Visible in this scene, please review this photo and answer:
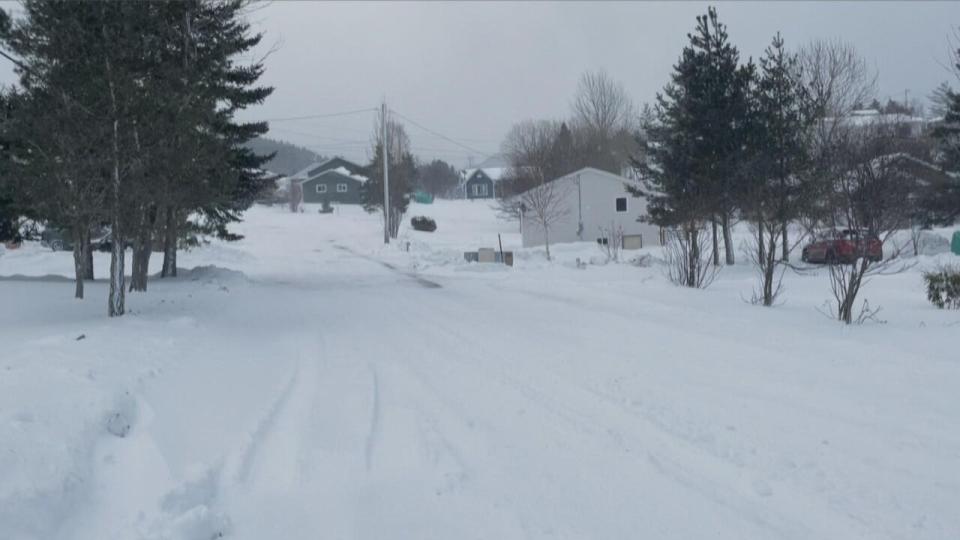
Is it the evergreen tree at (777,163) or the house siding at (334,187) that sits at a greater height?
the house siding at (334,187)

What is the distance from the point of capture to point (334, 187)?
329ft

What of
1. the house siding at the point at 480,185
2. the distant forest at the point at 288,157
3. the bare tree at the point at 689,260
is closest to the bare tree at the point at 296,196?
the house siding at the point at 480,185

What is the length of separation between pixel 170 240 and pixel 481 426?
19.1 meters

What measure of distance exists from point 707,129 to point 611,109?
172 feet

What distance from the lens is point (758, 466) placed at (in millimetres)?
5797

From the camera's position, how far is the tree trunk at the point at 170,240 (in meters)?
21.9

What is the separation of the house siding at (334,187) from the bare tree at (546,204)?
50418 millimetres

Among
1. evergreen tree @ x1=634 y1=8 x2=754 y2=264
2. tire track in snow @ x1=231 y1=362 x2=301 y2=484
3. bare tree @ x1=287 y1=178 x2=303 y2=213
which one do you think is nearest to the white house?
evergreen tree @ x1=634 y1=8 x2=754 y2=264

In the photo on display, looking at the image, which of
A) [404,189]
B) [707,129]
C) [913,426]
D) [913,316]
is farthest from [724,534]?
[404,189]

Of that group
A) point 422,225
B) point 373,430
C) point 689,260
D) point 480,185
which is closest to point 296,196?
point 480,185

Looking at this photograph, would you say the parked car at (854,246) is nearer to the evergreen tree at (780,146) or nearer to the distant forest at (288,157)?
the evergreen tree at (780,146)

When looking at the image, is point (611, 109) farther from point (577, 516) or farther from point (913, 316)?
point (577, 516)

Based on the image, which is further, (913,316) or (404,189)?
(404,189)

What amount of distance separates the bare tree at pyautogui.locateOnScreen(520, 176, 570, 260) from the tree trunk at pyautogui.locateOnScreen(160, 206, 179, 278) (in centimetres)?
2093
